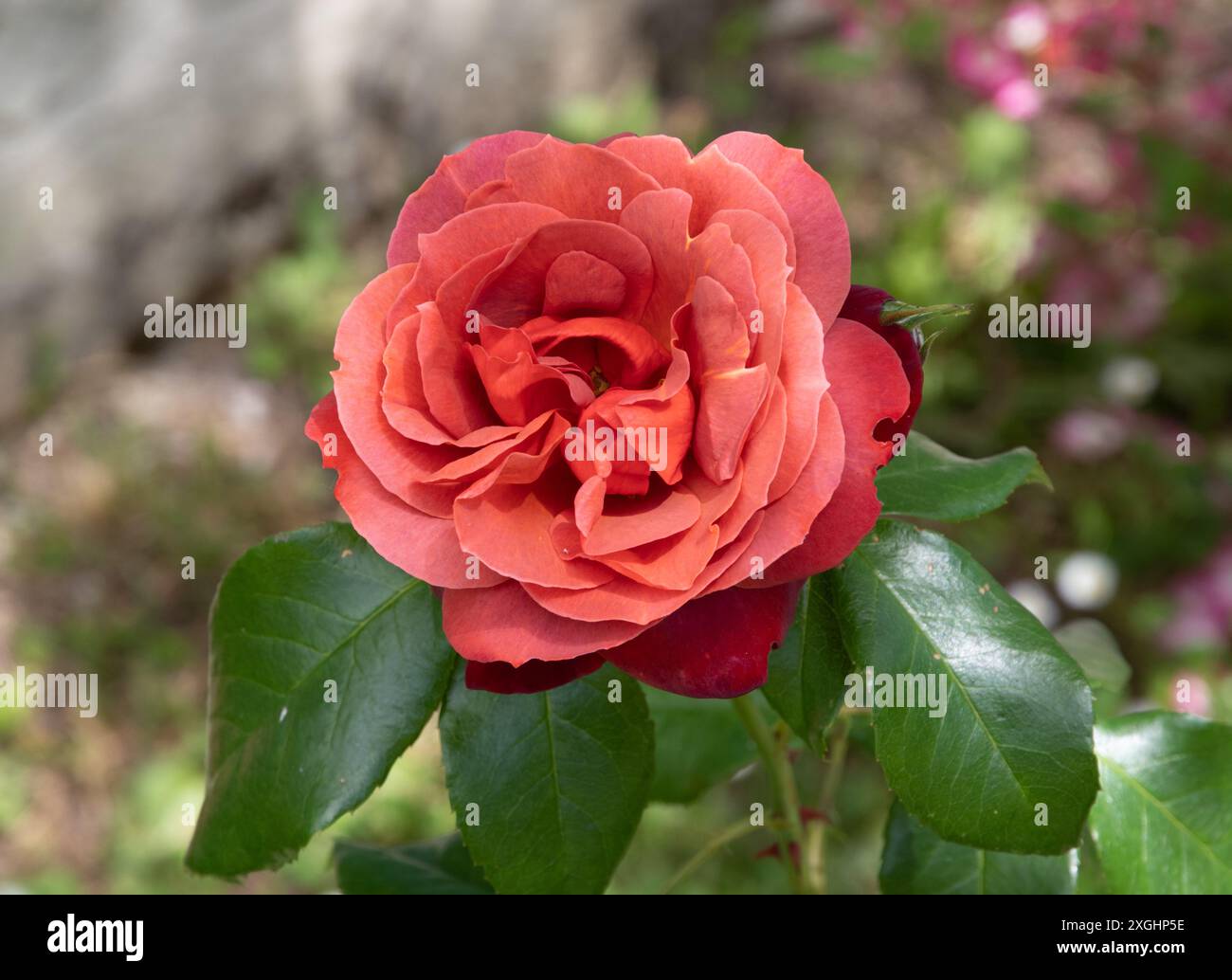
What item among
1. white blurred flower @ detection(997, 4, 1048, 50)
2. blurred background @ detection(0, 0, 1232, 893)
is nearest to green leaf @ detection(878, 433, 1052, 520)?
blurred background @ detection(0, 0, 1232, 893)

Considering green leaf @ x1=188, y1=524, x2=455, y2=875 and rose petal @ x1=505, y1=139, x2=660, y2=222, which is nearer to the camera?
rose petal @ x1=505, y1=139, x2=660, y2=222

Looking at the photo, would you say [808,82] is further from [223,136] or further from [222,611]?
[222,611]

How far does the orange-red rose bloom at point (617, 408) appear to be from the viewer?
1.72ft

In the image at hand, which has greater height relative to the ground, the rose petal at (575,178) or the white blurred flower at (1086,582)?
the rose petal at (575,178)

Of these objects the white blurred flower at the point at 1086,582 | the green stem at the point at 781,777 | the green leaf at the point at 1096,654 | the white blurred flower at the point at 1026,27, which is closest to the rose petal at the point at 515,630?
the green stem at the point at 781,777

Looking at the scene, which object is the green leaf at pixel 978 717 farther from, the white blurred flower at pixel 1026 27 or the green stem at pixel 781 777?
the white blurred flower at pixel 1026 27

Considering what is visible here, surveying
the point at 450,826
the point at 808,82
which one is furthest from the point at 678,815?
the point at 808,82

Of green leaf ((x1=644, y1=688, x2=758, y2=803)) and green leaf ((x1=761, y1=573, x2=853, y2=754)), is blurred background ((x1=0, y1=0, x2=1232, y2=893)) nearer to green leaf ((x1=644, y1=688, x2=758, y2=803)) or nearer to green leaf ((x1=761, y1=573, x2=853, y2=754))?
green leaf ((x1=644, y1=688, x2=758, y2=803))

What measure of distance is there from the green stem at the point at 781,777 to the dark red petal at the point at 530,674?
0.21m

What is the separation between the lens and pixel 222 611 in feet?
2.30

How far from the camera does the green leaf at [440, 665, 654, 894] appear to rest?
68 cm

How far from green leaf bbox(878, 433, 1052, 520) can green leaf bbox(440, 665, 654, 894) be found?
20 centimetres

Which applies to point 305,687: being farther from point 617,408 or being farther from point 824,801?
point 824,801

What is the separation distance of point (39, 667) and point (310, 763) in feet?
5.71
